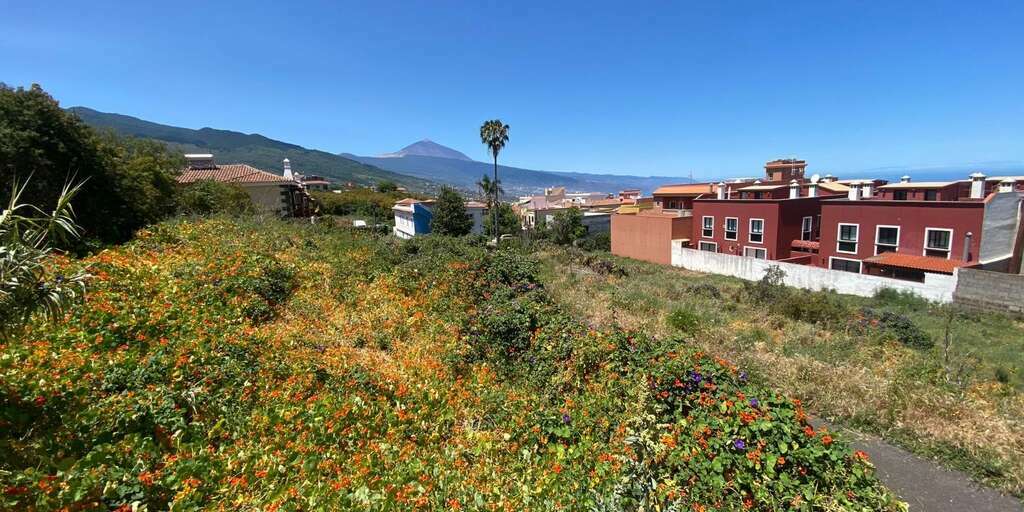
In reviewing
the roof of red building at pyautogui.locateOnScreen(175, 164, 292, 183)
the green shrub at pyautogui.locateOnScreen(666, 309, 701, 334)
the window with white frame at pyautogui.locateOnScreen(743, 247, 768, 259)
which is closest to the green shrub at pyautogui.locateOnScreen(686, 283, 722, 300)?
the green shrub at pyautogui.locateOnScreen(666, 309, 701, 334)

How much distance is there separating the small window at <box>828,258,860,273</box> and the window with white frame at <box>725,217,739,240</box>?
643cm

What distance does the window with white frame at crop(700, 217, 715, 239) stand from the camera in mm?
33875

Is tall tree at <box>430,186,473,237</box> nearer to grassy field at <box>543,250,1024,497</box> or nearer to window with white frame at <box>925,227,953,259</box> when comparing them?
grassy field at <box>543,250,1024,497</box>

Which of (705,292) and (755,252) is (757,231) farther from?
(705,292)

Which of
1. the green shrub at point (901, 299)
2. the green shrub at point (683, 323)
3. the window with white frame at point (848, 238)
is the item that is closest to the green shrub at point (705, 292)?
the green shrub at point (683, 323)

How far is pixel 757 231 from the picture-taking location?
3052cm

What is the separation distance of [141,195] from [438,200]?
112 ft

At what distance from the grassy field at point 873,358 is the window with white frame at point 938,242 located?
4653 millimetres

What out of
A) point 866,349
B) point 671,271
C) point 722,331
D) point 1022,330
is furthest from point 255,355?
point 671,271

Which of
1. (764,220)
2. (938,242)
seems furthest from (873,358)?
(764,220)

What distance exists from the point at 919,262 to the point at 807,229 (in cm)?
860

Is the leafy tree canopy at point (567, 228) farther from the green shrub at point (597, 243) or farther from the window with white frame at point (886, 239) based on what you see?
the window with white frame at point (886, 239)

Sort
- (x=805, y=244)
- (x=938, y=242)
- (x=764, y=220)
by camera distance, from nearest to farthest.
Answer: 1. (x=938, y=242)
2. (x=805, y=244)
3. (x=764, y=220)

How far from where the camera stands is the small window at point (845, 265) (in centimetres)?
2566
